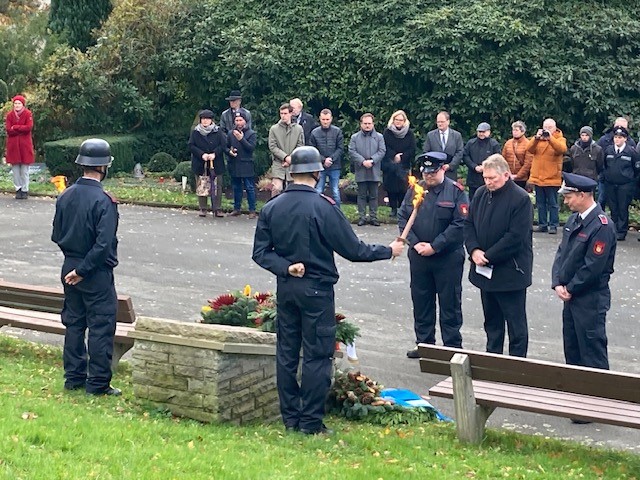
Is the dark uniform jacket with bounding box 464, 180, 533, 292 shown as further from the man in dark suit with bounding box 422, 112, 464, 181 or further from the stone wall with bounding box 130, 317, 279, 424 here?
the man in dark suit with bounding box 422, 112, 464, 181

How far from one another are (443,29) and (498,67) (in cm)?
135

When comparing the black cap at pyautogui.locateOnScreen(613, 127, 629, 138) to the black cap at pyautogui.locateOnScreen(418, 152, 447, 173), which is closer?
the black cap at pyautogui.locateOnScreen(418, 152, 447, 173)

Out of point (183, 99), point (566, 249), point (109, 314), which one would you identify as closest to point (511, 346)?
point (566, 249)

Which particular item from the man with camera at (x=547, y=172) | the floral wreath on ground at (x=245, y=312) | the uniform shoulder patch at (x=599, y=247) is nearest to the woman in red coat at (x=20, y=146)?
the man with camera at (x=547, y=172)

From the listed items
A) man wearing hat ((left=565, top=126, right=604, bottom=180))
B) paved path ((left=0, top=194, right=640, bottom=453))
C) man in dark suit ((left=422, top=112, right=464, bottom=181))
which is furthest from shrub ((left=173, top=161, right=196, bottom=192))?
man wearing hat ((left=565, top=126, right=604, bottom=180))

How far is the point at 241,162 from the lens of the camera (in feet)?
65.6

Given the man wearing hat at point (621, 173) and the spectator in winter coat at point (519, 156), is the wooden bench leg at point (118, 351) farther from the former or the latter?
the spectator in winter coat at point (519, 156)

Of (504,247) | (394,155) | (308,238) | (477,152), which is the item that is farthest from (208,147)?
(308,238)

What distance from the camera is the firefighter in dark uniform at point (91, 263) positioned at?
28.7ft

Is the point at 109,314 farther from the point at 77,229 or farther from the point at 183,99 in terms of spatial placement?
the point at 183,99

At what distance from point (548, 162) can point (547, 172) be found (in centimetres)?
18

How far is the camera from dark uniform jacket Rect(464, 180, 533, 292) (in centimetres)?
1002

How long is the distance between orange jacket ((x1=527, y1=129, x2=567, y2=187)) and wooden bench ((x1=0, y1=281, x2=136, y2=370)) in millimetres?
10291

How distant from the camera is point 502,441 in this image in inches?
328
